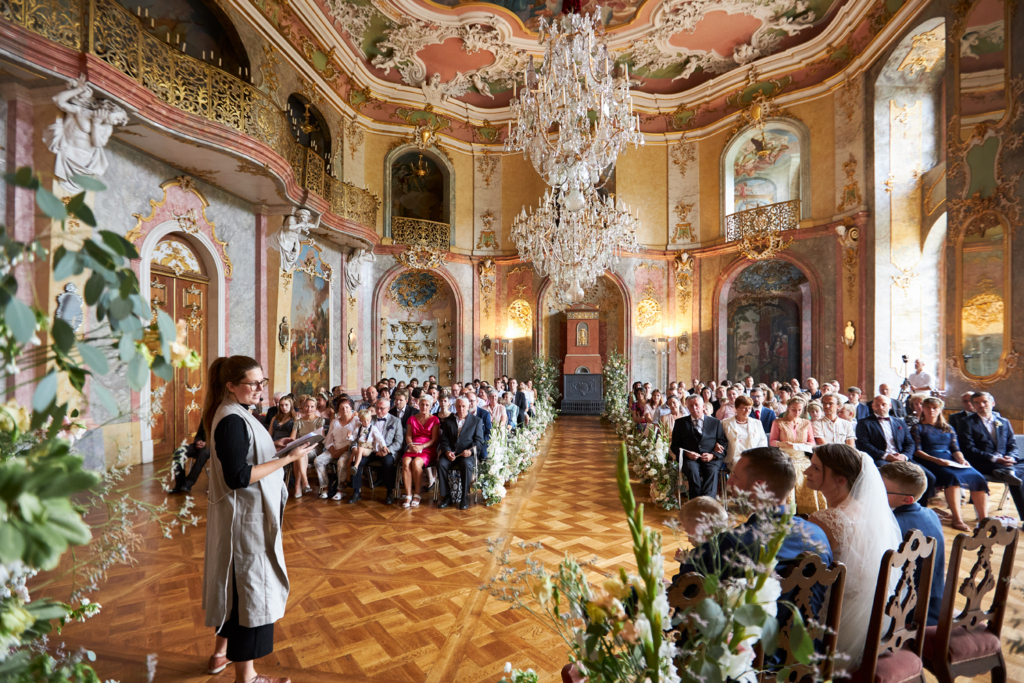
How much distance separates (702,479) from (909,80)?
37.6 feet

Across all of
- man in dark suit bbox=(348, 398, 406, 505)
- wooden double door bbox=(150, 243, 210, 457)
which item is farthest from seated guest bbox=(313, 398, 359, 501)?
wooden double door bbox=(150, 243, 210, 457)

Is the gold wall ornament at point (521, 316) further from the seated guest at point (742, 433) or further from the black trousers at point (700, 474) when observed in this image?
the seated guest at point (742, 433)

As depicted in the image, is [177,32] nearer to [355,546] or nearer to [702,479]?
[355,546]

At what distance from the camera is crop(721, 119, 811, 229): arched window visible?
1368cm

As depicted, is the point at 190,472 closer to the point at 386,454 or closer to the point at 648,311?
the point at 386,454

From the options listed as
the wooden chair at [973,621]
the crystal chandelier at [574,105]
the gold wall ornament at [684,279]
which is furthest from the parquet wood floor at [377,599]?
the gold wall ornament at [684,279]

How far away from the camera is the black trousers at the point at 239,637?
249 cm

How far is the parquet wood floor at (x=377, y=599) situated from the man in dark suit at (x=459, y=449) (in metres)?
0.31

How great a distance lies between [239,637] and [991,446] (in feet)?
23.4

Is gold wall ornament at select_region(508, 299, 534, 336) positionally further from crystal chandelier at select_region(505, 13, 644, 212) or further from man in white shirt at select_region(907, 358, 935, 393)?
man in white shirt at select_region(907, 358, 935, 393)

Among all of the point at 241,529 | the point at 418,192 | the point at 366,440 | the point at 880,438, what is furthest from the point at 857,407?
the point at 418,192

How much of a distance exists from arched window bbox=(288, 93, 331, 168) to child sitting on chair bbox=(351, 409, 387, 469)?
743 cm

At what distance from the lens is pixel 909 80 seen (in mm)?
11289

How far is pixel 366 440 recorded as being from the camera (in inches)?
253
